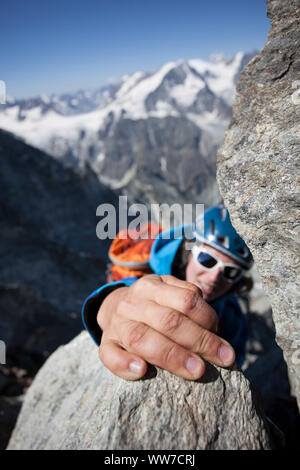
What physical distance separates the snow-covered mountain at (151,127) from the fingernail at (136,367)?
67105 mm

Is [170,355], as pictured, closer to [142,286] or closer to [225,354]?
[225,354]

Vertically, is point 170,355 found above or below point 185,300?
below

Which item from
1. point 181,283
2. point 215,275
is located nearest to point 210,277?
point 215,275

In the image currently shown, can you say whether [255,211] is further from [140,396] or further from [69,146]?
[69,146]

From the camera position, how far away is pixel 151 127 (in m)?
104

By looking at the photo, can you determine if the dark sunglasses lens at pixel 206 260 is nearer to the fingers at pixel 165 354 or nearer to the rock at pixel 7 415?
the fingers at pixel 165 354

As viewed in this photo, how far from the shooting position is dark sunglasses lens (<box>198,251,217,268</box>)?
342 centimetres

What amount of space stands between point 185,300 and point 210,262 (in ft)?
6.18

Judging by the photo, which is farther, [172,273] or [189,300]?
→ [172,273]

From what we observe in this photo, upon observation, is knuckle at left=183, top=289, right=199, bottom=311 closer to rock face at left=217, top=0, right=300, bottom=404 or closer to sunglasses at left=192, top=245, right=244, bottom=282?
rock face at left=217, top=0, right=300, bottom=404

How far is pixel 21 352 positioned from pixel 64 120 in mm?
152035

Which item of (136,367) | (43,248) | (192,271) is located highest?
(192,271)

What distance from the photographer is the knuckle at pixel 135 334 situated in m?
1.61

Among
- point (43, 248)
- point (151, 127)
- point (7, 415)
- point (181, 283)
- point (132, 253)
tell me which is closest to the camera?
point (181, 283)
